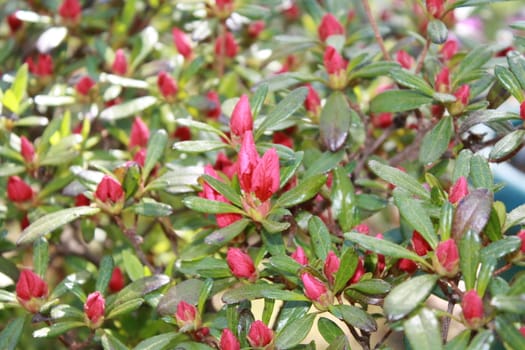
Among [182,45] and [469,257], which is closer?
[469,257]

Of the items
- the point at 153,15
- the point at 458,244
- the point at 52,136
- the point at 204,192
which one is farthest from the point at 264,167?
the point at 153,15

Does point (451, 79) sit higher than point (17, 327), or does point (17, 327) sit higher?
point (451, 79)

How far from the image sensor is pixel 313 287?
98 centimetres

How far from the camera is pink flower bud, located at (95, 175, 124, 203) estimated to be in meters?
1.15

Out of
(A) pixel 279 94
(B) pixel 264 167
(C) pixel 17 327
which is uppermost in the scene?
(B) pixel 264 167

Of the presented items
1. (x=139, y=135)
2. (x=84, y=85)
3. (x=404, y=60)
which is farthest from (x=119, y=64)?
(x=404, y=60)

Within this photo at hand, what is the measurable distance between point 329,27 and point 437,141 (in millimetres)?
420

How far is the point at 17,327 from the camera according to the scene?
1.13m

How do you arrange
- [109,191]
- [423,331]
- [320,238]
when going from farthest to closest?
[109,191], [320,238], [423,331]

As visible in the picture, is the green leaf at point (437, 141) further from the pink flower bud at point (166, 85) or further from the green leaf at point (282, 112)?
the pink flower bud at point (166, 85)

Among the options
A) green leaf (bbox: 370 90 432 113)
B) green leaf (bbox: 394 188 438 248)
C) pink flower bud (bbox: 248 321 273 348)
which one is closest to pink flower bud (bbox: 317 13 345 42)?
green leaf (bbox: 370 90 432 113)

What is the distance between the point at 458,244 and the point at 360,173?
19.7 inches

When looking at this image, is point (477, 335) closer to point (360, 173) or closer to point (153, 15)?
point (360, 173)

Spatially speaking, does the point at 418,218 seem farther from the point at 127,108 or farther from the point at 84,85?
the point at 84,85
